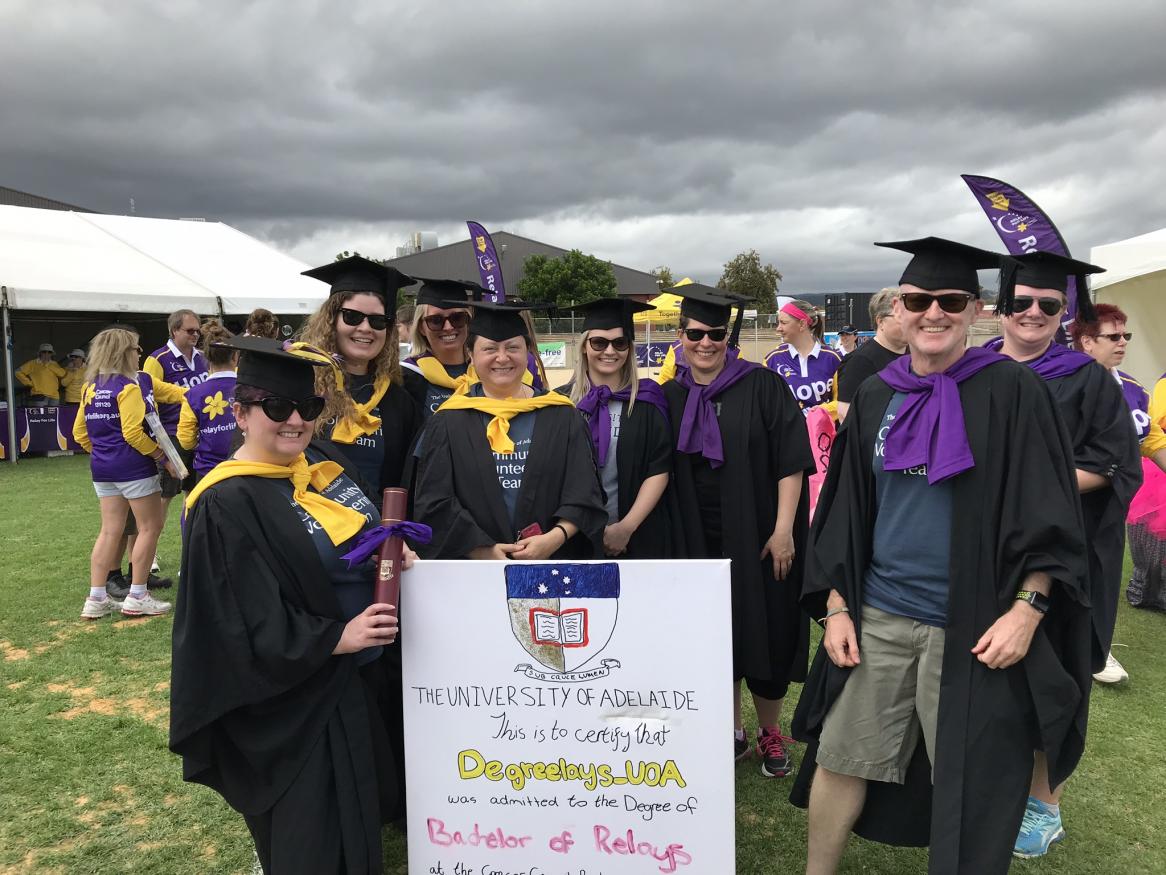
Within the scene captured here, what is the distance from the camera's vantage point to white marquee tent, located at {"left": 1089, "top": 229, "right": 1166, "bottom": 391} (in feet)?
28.9

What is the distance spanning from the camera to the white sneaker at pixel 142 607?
562 cm

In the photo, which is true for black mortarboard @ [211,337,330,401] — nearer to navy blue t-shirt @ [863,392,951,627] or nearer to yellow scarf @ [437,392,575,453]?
yellow scarf @ [437,392,575,453]

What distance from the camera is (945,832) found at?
2117 mm

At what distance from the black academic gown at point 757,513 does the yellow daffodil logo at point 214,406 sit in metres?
3.19

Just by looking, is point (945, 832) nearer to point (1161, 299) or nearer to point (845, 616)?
point (845, 616)

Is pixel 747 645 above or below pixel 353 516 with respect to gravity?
below

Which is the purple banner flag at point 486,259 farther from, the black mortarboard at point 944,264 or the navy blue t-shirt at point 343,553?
the black mortarboard at point 944,264

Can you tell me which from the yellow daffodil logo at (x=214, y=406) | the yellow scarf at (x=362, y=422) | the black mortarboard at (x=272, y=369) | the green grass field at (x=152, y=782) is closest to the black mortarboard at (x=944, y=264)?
the black mortarboard at (x=272, y=369)

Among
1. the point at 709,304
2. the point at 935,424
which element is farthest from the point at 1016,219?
the point at 935,424

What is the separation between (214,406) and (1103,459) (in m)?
4.74

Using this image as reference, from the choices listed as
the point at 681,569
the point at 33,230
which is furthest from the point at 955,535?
the point at 33,230

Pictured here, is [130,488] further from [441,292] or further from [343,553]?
[343,553]

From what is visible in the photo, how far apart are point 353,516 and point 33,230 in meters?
16.5

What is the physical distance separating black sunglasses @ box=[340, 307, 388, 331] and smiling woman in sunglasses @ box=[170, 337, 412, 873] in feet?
2.67
